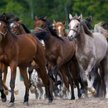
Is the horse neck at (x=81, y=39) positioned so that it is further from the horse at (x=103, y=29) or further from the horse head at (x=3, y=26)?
the horse head at (x=3, y=26)

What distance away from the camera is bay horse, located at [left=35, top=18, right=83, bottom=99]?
20641 mm

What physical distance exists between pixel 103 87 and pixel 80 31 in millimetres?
2077

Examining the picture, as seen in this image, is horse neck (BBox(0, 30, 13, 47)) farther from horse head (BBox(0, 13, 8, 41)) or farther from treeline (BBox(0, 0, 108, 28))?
treeline (BBox(0, 0, 108, 28))

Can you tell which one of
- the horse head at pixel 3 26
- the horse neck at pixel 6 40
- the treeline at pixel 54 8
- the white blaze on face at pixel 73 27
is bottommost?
the horse neck at pixel 6 40

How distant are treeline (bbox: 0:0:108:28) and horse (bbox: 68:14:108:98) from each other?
36.6 metres

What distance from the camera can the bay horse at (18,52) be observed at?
17.4 metres

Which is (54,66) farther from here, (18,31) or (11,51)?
(11,51)

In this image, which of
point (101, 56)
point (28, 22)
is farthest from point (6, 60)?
point (28, 22)

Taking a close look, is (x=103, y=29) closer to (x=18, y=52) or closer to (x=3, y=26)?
(x=18, y=52)

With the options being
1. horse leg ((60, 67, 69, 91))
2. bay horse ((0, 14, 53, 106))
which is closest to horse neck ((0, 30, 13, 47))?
bay horse ((0, 14, 53, 106))

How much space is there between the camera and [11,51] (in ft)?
57.7

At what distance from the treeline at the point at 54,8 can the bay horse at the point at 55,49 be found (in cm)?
3760

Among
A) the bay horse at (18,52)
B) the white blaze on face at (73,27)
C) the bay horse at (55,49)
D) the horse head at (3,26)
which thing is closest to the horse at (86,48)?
the white blaze on face at (73,27)

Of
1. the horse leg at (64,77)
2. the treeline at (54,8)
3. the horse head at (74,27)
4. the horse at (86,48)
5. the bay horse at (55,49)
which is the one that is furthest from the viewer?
the treeline at (54,8)
